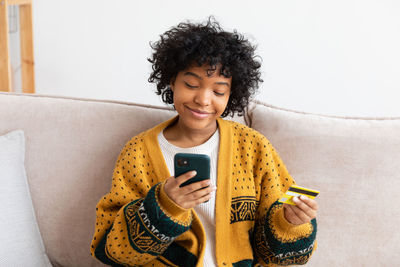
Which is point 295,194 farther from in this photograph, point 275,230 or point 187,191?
point 187,191

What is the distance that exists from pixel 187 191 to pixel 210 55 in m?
0.34

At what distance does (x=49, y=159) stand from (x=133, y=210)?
0.45m

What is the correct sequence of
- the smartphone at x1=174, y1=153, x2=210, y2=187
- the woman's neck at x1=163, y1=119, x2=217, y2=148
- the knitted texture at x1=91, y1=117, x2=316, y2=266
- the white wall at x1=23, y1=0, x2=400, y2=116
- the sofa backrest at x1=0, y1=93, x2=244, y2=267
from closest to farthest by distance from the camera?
the smartphone at x1=174, y1=153, x2=210, y2=187
the knitted texture at x1=91, y1=117, x2=316, y2=266
the woman's neck at x1=163, y1=119, x2=217, y2=148
the sofa backrest at x1=0, y1=93, x2=244, y2=267
the white wall at x1=23, y1=0, x2=400, y2=116

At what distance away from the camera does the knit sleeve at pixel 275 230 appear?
100 centimetres

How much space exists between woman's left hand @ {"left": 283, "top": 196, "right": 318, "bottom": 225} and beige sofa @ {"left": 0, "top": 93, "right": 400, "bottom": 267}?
276 mm

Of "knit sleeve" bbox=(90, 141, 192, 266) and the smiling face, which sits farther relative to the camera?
the smiling face

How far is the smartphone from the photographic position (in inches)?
34.1

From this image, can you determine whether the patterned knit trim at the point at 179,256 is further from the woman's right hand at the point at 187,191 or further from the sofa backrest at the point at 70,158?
the sofa backrest at the point at 70,158

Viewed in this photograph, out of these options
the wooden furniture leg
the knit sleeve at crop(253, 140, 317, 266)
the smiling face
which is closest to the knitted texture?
the knit sleeve at crop(253, 140, 317, 266)

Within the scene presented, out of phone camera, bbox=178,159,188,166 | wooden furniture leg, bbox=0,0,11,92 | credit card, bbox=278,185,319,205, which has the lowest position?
credit card, bbox=278,185,319,205

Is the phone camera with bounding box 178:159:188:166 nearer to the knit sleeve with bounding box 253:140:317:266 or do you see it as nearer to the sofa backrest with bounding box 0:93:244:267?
the knit sleeve with bounding box 253:140:317:266

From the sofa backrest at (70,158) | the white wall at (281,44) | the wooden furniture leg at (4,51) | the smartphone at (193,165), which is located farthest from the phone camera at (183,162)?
the wooden furniture leg at (4,51)

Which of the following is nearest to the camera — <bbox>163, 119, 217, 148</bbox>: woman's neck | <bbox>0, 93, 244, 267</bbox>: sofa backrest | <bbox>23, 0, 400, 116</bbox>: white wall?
<bbox>163, 119, 217, 148</bbox>: woman's neck

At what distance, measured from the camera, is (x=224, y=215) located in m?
1.05
